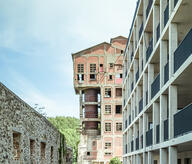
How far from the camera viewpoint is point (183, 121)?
1273 cm

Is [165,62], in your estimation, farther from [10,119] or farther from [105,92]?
[105,92]

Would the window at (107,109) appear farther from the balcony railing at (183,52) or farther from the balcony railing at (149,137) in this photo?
the balcony railing at (183,52)

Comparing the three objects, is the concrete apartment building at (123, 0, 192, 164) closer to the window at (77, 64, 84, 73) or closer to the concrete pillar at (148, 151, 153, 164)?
the concrete pillar at (148, 151, 153, 164)

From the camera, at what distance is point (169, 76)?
14.6m

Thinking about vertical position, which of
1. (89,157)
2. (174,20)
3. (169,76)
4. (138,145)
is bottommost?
(89,157)

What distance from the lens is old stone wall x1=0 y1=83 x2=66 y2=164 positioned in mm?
12148

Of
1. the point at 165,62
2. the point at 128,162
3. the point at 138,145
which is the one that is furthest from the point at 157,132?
the point at 128,162

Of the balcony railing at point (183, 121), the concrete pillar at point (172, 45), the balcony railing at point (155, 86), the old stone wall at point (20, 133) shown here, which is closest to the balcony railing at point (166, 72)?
the concrete pillar at point (172, 45)

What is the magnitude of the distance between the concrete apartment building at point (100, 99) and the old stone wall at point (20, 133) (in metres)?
31.1

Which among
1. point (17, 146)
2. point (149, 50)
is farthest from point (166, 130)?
point (17, 146)

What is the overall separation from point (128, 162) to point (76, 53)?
24.9 meters

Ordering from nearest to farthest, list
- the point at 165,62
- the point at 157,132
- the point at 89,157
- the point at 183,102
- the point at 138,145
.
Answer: the point at 165,62 < the point at 157,132 < the point at 183,102 < the point at 138,145 < the point at 89,157

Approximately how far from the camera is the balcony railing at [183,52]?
12024 mm

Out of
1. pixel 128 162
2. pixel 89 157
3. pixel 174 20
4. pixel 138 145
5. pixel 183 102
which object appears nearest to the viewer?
pixel 174 20
